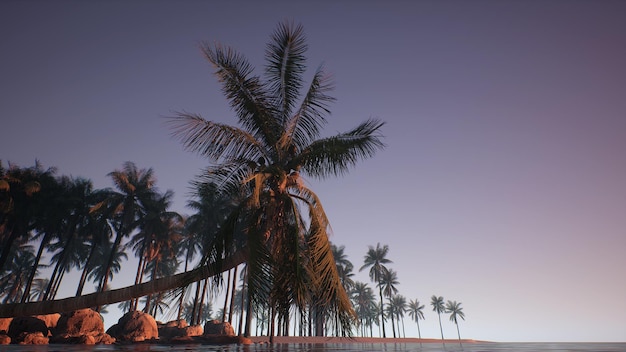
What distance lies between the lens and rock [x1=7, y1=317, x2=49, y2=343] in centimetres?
1761

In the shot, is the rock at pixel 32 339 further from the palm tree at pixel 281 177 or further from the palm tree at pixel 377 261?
the palm tree at pixel 377 261

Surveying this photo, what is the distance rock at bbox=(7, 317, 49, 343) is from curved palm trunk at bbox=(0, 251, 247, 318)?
46.2 feet

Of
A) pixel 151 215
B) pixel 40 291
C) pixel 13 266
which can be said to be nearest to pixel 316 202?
pixel 151 215

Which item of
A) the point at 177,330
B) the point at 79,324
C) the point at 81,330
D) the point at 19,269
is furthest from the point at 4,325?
the point at 19,269

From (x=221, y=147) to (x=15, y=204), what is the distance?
30942 mm

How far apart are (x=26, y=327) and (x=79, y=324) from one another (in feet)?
8.33

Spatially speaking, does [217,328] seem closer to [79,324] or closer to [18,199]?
[79,324]

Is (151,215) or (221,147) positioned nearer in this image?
(221,147)

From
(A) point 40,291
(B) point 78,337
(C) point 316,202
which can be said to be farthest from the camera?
(A) point 40,291

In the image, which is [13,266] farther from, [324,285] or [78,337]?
[324,285]

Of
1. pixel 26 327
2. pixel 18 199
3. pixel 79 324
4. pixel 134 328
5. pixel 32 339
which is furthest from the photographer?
pixel 18 199

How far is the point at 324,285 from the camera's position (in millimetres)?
6961

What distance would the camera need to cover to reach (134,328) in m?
21.5

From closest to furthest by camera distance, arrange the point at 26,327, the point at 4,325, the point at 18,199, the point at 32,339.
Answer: the point at 32,339
the point at 4,325
the point at 26,327
the point at 18,199
